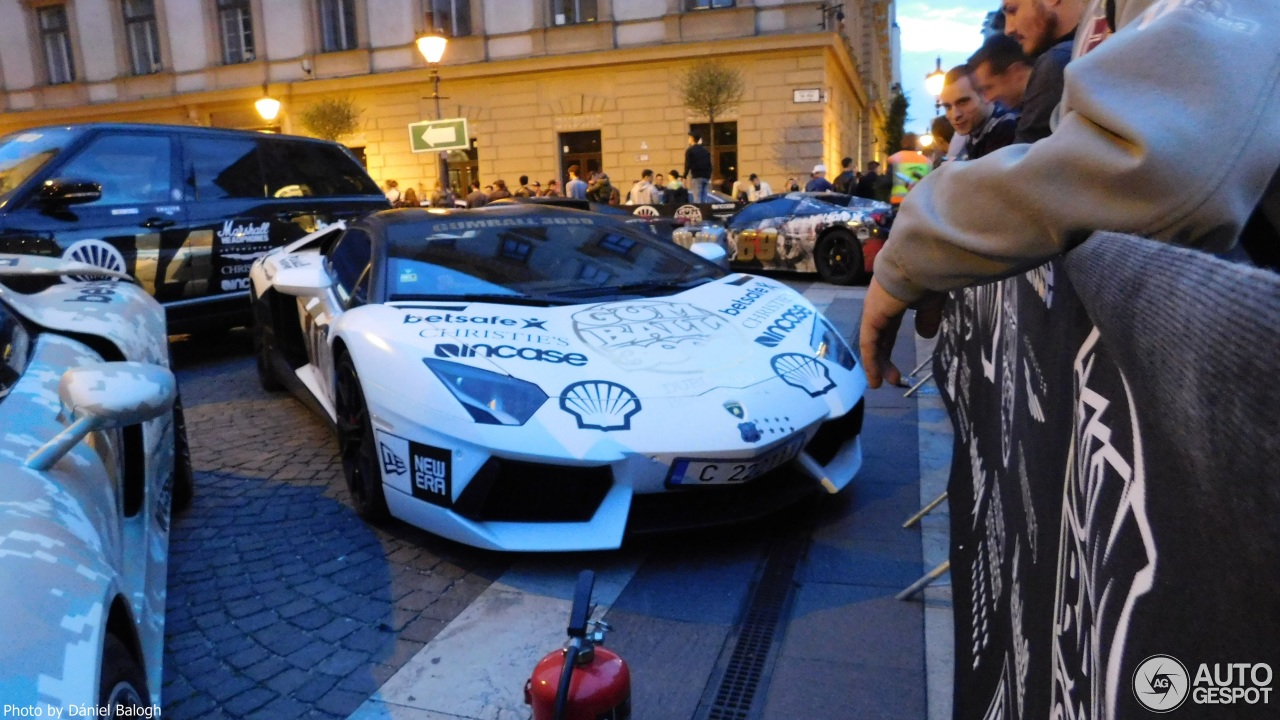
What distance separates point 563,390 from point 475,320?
59cm

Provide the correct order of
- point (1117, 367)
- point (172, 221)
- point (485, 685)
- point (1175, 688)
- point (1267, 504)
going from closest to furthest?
point (1267, 504) → point (1175, 688) → point (1117, 367) → point (485, 685) → point (172, 221)

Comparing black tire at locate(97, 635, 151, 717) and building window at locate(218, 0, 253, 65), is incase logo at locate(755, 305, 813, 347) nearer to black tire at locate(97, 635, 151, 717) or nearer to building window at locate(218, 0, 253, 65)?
black tire at locate(97, 635, 151, 717)

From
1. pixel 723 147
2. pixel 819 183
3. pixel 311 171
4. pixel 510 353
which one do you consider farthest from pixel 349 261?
pixel 723 147

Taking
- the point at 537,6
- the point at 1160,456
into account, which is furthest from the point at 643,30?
the point at 1160,456

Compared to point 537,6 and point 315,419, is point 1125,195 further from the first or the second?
point 537,6

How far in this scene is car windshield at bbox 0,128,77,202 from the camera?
6.04 metres

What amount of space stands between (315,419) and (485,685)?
10.8ft

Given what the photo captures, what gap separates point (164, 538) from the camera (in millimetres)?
2637

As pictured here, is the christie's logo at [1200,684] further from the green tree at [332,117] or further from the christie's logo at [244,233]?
the green tree at [332,117]

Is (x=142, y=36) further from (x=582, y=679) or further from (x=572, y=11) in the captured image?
(x=582, y=679)

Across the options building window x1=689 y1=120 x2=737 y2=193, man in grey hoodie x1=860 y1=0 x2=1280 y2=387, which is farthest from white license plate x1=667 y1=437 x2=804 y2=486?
building window x1=689 y1=120 x2=737 y2=193

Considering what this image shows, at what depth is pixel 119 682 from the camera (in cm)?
161

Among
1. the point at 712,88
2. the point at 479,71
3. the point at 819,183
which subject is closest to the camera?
the point at 819,183

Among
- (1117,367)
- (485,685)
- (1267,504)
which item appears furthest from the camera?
(485,685)
